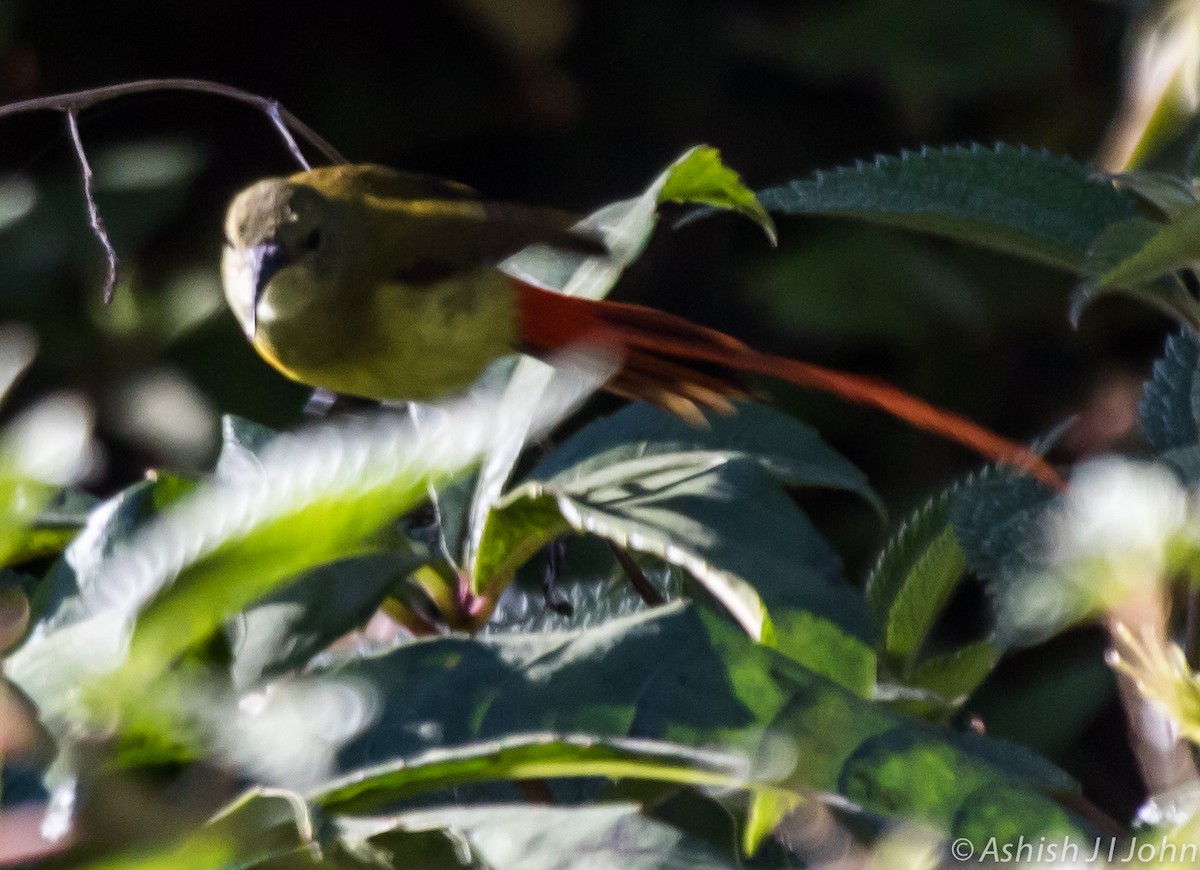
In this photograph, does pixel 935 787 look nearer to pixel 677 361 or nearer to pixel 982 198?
pixel 982 198

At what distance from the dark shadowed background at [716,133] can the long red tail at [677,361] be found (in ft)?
3.17

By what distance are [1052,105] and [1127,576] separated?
2.00 metres

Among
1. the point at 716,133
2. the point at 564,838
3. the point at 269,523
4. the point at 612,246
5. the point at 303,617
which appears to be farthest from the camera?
the point at 716,133

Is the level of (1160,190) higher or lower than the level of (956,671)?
higher

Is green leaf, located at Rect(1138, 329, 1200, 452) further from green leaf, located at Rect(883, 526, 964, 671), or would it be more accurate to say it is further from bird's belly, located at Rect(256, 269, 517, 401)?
bird's belly, located at Rect(256, 269, 517, 401)

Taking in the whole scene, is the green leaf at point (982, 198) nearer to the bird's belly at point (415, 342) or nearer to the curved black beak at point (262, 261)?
the bird's belly at point (415, 342)

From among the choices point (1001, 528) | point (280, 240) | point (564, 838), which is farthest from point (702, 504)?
point (280, 240)

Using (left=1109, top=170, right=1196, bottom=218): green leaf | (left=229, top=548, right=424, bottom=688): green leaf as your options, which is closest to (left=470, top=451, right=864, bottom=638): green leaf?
(left=229, top=548, right=424, bottom=688): green leaf

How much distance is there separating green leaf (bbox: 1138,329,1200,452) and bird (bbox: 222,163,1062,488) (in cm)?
9

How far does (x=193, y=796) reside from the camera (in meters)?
0.50

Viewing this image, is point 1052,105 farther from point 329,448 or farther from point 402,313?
point 329,448

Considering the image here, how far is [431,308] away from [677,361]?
0.22 meters

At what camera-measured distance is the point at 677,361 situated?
88 cm

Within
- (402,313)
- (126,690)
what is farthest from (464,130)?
(126,690)
